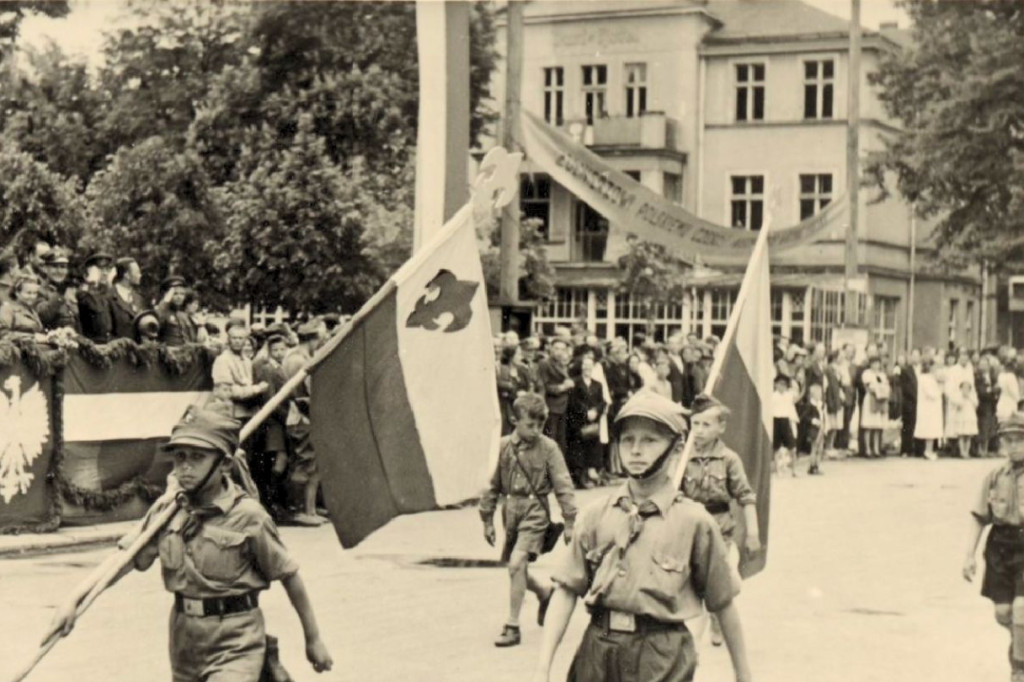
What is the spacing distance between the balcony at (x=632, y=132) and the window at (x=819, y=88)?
4042 millimetres

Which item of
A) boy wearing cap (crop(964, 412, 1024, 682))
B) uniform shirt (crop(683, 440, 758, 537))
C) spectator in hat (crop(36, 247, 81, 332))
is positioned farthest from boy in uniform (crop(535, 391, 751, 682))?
spectator in hat (crop(36, 247, 81, 332))

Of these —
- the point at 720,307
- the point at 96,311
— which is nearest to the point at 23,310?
the point at 96,311

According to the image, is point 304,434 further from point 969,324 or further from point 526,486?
point 969,324

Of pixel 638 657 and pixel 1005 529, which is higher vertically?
pixel 638 657

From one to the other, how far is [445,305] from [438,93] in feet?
15.9

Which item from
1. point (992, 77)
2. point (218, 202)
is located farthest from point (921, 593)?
point (218, 202)

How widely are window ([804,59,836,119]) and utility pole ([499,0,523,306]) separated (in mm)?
29109

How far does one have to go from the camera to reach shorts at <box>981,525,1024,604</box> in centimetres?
919

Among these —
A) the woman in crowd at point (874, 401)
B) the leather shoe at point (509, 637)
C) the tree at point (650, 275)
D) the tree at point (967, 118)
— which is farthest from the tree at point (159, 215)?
the leather shoe at point (509, 637)

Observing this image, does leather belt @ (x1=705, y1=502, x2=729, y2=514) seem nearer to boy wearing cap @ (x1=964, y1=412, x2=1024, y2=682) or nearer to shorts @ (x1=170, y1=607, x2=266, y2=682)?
boy wearing cap @ (x1=964, y1=412, x2=1024, y2=682)

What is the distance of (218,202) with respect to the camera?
35625 mm

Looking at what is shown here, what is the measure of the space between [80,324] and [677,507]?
1154 cm

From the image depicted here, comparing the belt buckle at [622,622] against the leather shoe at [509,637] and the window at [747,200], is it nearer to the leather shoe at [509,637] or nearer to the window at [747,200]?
the leather shoe at [509,637]

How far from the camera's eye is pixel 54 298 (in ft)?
50.3
